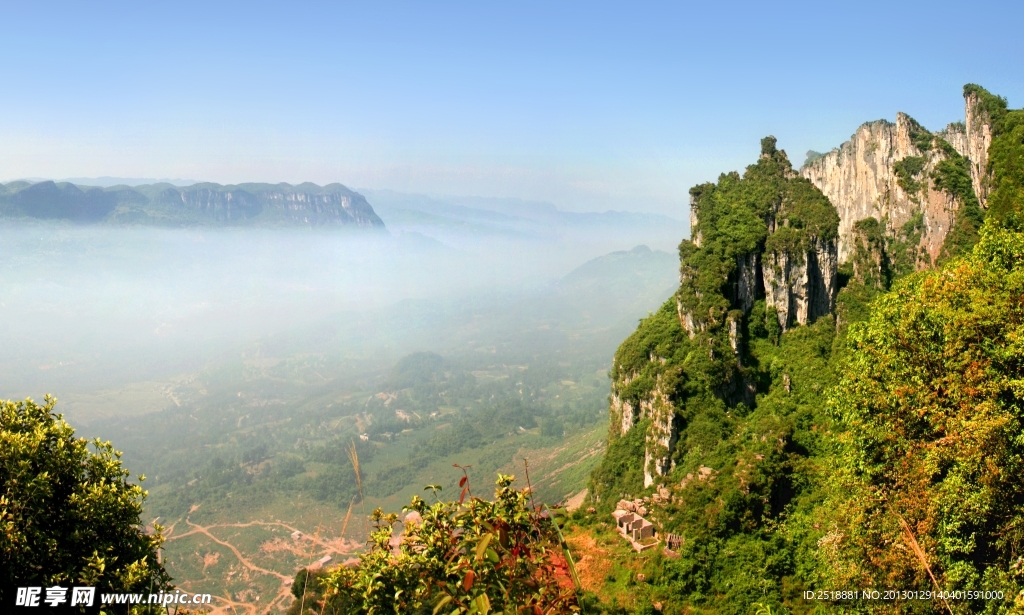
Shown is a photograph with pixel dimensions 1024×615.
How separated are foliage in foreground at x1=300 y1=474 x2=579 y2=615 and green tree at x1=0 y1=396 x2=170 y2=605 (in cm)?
452

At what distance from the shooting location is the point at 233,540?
8781cm

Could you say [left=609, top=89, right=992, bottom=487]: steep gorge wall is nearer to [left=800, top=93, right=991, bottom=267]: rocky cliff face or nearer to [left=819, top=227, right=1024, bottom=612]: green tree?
[left=800, top=93, right=991, bottom=267]: rocky cliff face

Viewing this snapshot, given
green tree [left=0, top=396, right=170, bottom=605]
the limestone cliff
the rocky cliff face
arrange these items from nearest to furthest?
green tree [left=0, top=396, right=170, bottom=605] < the limestone cliff < the rocky cliff face

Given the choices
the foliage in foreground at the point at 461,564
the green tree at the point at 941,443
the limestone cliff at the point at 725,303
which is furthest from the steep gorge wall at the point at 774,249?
the foliage in foreground at the point at 461,564

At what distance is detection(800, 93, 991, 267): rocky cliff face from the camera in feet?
116

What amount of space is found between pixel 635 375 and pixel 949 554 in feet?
68.8

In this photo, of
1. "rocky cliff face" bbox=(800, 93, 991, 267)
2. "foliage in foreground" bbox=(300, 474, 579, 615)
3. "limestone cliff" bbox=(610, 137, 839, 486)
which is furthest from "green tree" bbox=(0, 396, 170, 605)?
"rocky cliff face" bbox=(800, 93, 991, 267)

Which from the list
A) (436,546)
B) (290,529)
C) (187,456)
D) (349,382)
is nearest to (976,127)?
(436,546)

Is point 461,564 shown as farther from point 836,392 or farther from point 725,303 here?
point 725,303

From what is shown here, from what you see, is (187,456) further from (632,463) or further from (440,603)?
(440,603)

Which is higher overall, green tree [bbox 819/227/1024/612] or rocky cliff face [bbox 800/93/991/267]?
rocky cliff face [bbox 800/93/991/267]

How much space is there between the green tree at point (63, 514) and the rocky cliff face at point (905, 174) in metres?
39.9

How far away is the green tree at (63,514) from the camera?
885cm

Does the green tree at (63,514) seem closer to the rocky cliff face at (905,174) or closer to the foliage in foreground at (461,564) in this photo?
the foliage in foreground at (461,564)
